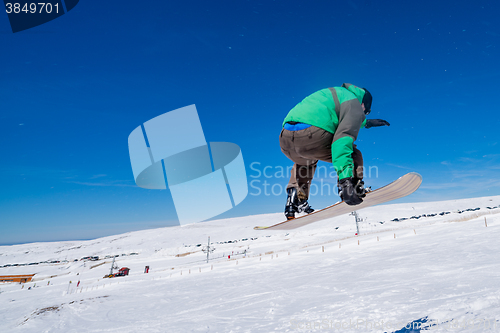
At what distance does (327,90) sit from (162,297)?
702 centimetres

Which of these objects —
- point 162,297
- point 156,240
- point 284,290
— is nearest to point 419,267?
point 284,290

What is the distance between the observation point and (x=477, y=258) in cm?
344

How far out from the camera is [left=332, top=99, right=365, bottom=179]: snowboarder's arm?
75.6 inches

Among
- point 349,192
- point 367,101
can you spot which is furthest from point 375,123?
point 349,192

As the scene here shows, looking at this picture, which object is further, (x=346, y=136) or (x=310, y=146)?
(x=310, y=146)

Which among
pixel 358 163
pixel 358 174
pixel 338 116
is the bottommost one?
pixel 358 174

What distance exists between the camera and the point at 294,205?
294 cm

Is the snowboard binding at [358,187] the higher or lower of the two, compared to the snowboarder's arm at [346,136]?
lower

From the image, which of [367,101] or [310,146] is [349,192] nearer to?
[310,146]

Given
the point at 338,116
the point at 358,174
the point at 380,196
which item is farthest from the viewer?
the point at 380,196

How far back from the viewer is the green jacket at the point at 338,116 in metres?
1.94
